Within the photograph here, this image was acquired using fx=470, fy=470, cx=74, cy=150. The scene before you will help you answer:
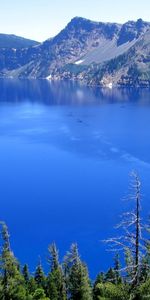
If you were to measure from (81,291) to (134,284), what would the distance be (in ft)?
89.4

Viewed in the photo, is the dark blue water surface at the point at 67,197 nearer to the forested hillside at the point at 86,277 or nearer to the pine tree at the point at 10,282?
the forested hillside at the point at 86,277

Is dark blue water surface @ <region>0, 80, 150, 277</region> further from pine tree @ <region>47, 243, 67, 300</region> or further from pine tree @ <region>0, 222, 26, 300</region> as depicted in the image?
pine tree @ <region>0, 222, 26, 300</region>

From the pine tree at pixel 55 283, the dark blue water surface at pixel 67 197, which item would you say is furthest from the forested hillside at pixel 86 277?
the dark blue water surface at pixel 67 197

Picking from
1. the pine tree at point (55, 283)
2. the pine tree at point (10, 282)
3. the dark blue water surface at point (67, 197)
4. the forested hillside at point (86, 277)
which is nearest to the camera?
the forested hillside at point (86, 277)

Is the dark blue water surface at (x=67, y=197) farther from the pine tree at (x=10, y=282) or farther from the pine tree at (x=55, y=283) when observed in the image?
the pine tree at (x=10, y=282)

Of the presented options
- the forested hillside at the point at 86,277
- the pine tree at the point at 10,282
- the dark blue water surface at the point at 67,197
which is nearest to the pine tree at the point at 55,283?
the forested hillside at the point at 86,277

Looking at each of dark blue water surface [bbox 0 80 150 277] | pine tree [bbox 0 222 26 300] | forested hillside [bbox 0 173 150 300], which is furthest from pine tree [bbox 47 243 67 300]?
dark blue water surface [bbox 0 80 150 277]

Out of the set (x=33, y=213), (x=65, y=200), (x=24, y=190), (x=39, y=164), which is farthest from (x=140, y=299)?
(x=39, y=164)

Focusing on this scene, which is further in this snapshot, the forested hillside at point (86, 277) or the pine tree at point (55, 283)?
the pine tree at point (55, 283)

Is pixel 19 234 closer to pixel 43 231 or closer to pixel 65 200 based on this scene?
pixel 43 231

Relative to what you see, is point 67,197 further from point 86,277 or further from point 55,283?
point 86,277

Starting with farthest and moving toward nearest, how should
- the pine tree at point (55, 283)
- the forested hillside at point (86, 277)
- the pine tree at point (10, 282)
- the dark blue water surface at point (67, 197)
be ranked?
the dark blue water surface at point (67, 197), the pine tree at point (55, 283), the pine tree at point (10, 282), the forested hillside at point (86, 277)

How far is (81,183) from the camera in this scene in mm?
150875

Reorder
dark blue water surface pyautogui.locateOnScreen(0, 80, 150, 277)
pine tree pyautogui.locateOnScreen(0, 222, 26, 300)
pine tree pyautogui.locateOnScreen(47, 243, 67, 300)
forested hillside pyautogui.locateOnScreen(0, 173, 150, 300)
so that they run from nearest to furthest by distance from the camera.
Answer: forested hillside pyautogui.locateOnScreen(0, 173, 150, 300) < pine tree pyautogui.locateOnScreen(0, 222, 26, 300) < pine tree pyautogui.locateOnScreen(47, 243, 67, 300) < dark blue water surface pyautogui.locateOnScreen(0, 80, 150, 277)
